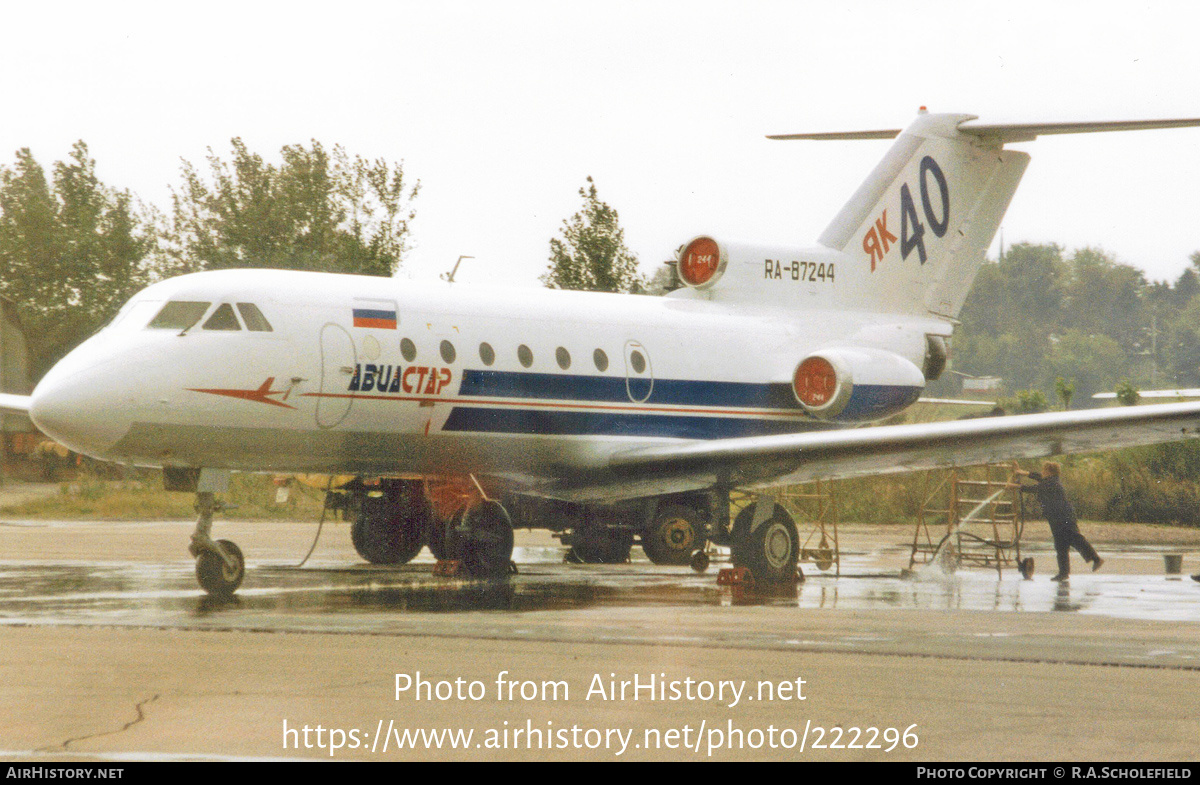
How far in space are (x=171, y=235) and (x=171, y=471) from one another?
26749mm

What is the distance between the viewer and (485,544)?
15.6 meters

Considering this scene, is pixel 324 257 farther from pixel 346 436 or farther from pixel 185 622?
pixel 185 622

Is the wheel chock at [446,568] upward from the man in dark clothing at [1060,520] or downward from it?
downward

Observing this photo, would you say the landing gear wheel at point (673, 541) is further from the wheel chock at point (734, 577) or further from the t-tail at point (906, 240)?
the t-tail at point (906, 240)

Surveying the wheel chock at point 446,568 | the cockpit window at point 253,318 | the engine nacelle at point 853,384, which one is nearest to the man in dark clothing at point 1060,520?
the engine nacelle at point 853,384

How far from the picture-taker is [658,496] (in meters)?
17.6

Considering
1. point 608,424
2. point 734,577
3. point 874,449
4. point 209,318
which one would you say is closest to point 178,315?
point 209,318

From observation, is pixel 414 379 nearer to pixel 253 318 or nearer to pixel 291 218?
pixel 253 318

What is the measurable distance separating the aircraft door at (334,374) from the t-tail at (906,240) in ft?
18.7

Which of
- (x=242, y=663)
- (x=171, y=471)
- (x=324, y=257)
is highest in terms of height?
(x=324, y=257)

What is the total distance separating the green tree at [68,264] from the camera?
135 ft

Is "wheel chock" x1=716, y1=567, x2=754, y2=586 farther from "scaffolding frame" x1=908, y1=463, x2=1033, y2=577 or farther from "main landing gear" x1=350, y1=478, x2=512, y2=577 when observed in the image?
"scaffolding frame" x1=908, y1=463, x2=1033, y2=577

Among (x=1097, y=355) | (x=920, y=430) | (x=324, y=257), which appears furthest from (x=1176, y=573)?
(x=1097, y=355)

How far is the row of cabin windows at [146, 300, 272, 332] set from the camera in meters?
13.7
